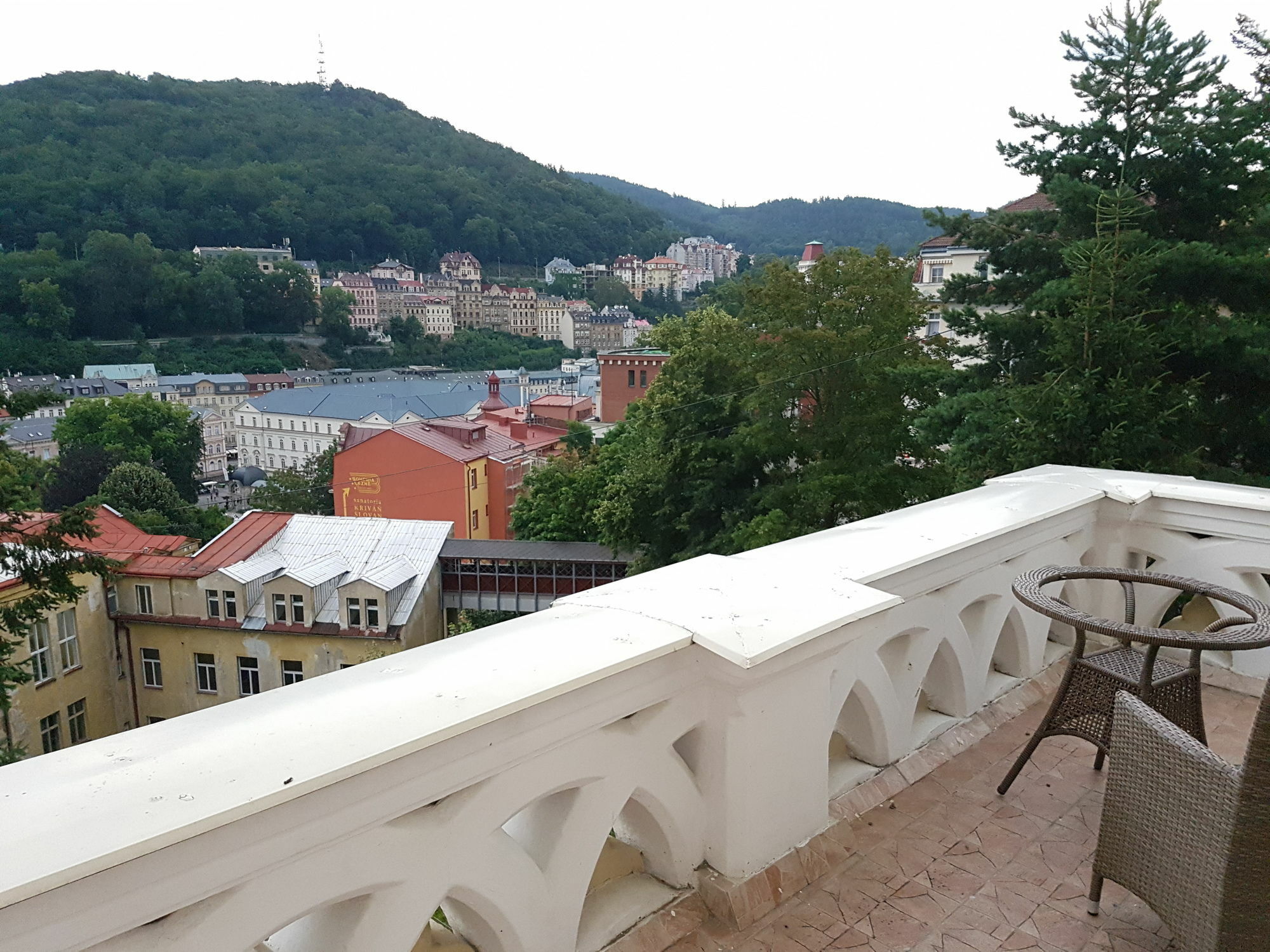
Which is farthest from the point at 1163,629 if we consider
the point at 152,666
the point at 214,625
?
the point at 152,666

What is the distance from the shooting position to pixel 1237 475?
5.91m

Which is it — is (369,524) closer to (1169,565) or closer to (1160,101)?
(1160,101)

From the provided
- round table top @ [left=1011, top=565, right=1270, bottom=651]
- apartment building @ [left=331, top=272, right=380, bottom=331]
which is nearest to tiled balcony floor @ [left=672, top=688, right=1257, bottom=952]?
round table top @ [left=1011, top=565, right=1270, bottom=651]

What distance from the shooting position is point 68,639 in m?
21.3

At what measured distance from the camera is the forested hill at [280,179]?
3602 inches

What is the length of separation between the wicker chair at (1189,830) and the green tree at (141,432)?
54544mm

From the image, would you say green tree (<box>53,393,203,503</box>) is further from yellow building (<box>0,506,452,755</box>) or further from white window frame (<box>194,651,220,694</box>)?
white window frame (<box>194,651,220,694</box>)

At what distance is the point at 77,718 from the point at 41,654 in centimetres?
203

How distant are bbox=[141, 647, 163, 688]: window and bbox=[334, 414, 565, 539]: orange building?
11696 millimetres

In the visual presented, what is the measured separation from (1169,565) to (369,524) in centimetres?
2464

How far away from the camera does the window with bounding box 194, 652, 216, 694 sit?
2277cm

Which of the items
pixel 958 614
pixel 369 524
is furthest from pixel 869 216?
pixel 958 614

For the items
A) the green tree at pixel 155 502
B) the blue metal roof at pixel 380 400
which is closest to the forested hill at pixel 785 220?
the blue metal roof at pixel 380 400

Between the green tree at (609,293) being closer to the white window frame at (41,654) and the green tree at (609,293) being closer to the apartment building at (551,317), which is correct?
the apartment building at (551,317)
